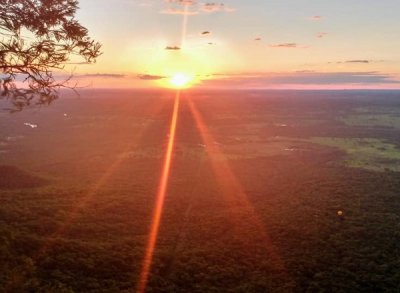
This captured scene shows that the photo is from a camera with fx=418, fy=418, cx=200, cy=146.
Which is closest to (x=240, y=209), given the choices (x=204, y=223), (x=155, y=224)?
(x=204, y=223)

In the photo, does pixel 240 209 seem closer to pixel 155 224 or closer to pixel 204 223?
pixel 204 223

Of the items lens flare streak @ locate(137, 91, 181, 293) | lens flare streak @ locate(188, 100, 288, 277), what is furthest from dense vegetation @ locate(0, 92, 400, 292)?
lens flare streak @ locate(137, 91, 181, 293)

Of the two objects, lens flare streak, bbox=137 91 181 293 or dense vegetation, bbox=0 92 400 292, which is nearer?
lens flare streak, bbox=137 91 181 293

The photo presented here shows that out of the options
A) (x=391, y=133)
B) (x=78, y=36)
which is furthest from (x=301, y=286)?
(x=391, y=133)

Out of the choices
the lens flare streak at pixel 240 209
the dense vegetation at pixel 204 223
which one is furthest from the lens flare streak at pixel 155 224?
the lens flare streak at pixel 240 209

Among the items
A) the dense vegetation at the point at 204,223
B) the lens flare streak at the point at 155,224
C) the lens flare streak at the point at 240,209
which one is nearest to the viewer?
the lens flare streak at the point at 155,224

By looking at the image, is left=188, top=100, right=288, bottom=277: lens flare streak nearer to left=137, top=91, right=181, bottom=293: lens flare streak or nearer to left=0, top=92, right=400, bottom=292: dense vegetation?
left=0, top=92, right=400, bottom=292: dense vegetation

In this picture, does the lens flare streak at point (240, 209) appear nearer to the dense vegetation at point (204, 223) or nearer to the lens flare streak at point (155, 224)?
the dense vegetation at point (204, 223)

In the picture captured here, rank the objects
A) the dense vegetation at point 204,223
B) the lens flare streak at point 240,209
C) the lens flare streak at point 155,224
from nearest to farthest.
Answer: the lens flare streak at point 155,224, the dense vegetation at point 204,223, the lens flare streak at point 240,209
